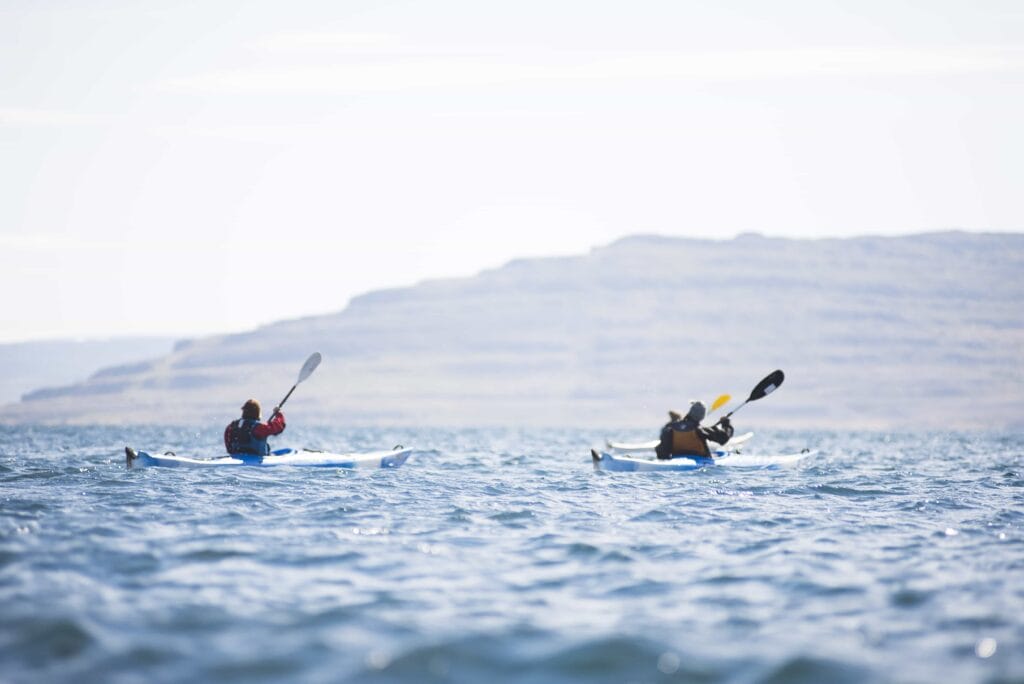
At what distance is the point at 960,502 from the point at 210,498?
9427 millimetres

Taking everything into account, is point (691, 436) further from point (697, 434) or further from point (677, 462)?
point (677, 462)

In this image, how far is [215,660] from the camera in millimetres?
7488

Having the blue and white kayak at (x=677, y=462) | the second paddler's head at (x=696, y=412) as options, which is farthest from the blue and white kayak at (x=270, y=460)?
the second paddler's head at (x=696, y=412)

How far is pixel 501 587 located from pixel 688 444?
11.8 m

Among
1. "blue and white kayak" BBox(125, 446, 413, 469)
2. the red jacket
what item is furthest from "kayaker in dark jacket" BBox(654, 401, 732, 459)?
the red jacket

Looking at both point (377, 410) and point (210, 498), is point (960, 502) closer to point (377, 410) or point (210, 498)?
point (210, 498)

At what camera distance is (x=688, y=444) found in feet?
69.7

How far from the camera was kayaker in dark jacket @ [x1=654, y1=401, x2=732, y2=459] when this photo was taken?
2112cm

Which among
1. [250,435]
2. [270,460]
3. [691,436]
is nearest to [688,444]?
[691,436]

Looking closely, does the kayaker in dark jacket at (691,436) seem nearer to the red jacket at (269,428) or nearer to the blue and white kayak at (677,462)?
the blue and white kayak at (677,462)

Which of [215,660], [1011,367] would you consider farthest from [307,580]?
[1011,367]

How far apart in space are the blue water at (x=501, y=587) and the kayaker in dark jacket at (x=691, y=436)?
4077 millimetres

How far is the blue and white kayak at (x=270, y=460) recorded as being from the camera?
1977cm

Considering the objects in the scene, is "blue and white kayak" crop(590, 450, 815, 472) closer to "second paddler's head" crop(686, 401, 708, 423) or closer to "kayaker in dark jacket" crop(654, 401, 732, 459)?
"kayaker in dark jacket" crop(654, 401, 732, 459)
